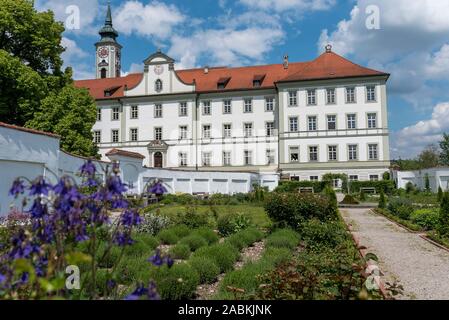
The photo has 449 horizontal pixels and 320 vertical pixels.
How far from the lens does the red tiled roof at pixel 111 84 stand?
47.3 m

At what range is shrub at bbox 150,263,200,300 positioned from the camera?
5.47 metres

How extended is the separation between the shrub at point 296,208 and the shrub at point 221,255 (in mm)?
3853

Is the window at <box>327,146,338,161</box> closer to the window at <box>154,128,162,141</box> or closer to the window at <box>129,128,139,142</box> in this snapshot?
the window at <box>154,128,162,141</box>

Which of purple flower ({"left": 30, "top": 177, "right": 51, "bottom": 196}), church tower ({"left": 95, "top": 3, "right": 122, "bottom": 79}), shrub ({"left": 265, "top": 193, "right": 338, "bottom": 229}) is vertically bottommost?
shrub ({"left": 265, "top": 193, "right": 338, "bottom": 229})

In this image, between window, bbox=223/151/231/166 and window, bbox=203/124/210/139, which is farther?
window, bbox=203/124/210/139

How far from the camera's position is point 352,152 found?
130 feet

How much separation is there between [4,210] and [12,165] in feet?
4.47

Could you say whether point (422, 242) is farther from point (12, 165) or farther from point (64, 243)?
point (12, 165)

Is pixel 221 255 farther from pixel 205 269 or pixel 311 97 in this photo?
pixel 311 97

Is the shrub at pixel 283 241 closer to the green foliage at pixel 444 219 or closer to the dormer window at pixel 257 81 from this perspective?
the green foliage at pixel 444 219

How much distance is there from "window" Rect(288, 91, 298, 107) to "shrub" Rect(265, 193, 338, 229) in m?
29.7

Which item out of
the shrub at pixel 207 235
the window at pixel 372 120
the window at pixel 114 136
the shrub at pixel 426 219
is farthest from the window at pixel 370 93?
the shrub at pixel 207 235

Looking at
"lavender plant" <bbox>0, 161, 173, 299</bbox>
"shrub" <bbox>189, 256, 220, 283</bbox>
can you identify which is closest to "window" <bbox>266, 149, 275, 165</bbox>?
"shrub" <bbox>189, 256, 220, 283</bbox>

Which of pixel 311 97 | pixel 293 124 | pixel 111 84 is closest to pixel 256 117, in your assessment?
pixel 293 124
